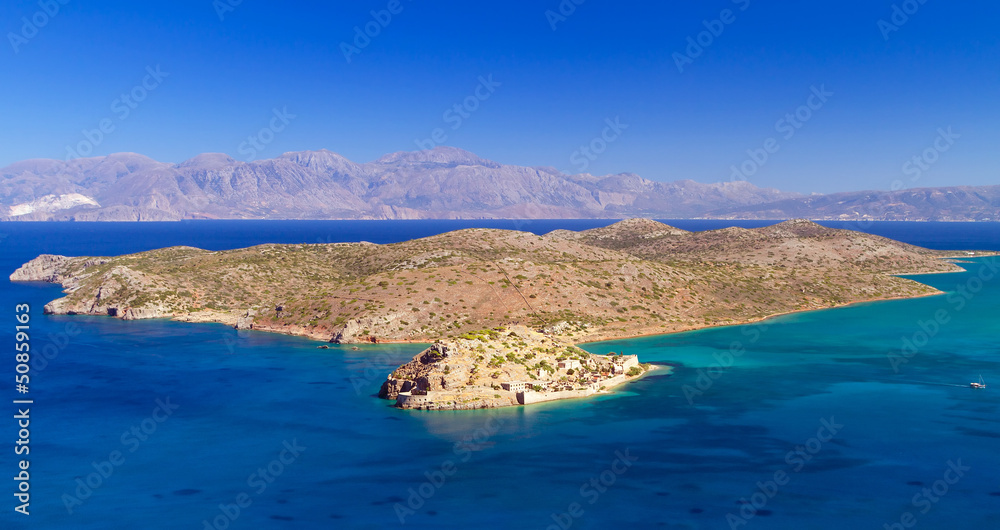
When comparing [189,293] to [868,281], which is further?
[868,281]

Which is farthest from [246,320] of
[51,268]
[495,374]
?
[51,268]

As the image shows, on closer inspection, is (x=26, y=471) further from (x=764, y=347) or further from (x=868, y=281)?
(x=868, y=281)

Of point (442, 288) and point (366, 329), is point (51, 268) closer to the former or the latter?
point (442, 288)

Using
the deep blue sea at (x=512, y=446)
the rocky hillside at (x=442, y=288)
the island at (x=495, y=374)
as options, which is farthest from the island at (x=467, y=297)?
the deep blue sea at (x=512, y=446)

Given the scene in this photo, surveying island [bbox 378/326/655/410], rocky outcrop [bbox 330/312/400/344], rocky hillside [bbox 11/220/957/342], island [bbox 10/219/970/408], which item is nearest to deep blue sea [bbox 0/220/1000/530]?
island [bbox 378/326/655/410]

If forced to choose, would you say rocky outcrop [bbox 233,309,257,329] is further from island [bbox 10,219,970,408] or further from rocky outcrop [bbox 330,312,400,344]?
rocky outcrop [bbox 330,312,400,344]

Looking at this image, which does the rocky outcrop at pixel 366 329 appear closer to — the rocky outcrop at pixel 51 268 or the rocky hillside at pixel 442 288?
the rocky hillside at pixel 442 288

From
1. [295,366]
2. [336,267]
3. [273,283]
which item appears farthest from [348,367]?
[336,267]
